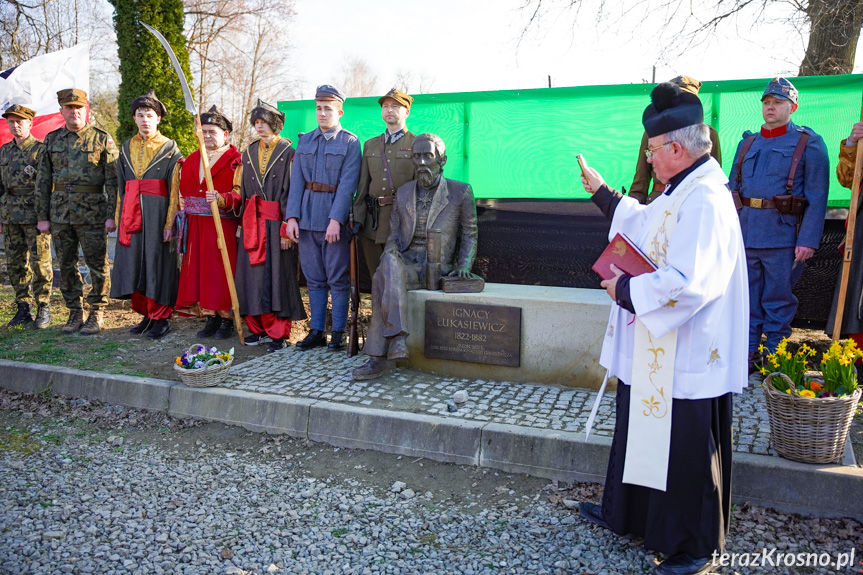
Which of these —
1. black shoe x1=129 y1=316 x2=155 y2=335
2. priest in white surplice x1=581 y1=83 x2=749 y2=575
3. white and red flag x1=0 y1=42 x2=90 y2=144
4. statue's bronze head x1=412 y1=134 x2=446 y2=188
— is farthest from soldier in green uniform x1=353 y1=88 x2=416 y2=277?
white and red flag x1=0 y1=42 x2=90 y2=144

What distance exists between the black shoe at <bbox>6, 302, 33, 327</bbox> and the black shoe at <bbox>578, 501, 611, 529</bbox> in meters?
6.74

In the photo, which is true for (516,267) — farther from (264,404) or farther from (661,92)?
(661,92)

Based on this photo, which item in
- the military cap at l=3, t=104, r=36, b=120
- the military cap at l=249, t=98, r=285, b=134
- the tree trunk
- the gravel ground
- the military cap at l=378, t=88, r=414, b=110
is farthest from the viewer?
the tree trunk

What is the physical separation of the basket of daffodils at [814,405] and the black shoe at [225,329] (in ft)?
16.5

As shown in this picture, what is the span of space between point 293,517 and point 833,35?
8.74m

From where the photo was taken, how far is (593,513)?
333 centimetres

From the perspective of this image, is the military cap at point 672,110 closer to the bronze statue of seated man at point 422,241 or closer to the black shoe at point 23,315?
the bronze statue of seated man at point 422,241

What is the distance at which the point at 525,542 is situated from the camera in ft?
10.5

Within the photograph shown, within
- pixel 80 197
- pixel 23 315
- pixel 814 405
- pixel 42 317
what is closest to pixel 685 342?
pixel 814 405

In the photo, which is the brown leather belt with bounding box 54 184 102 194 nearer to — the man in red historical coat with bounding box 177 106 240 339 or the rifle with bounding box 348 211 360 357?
the man in red historical coat with bounding box 177 106 240 339

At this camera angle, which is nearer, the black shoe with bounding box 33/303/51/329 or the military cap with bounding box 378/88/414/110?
the military cap with bounding box 378/88/414/110

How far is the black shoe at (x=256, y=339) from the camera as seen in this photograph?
21.5 feet

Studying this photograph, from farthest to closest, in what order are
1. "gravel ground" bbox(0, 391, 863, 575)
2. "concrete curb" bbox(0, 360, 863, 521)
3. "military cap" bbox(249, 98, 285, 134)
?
"military cap" bbox(249, 98, 285, 134) < "concrete curb" bbox(0, 360, 863, 521) < "gravel ground" bbox(0, 391, 863, 575)

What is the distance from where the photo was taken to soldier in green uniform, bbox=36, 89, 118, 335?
6.91m
